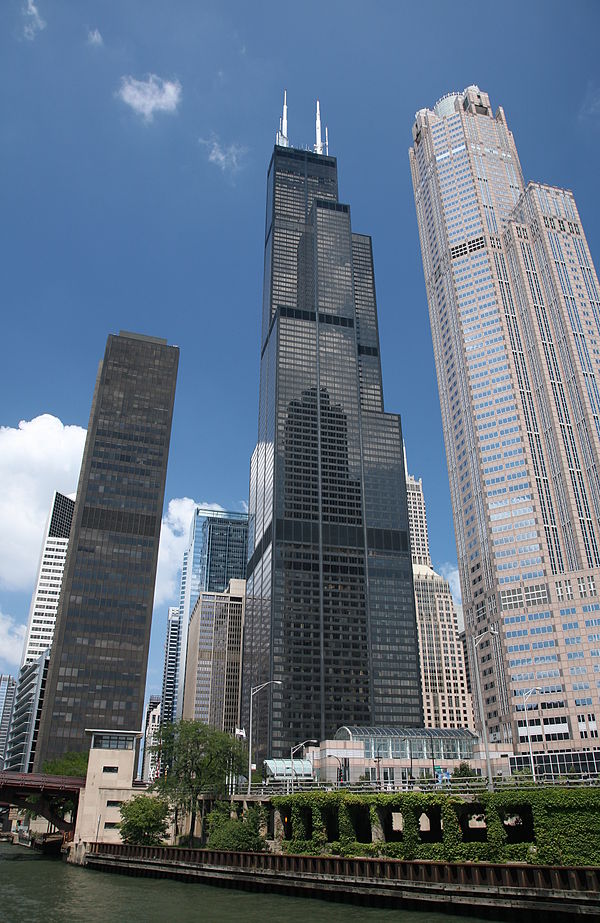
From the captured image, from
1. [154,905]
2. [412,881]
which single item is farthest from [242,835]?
[412,881]

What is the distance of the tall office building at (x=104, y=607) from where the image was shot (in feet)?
550

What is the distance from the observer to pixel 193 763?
92.4 m

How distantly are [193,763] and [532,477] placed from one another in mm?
112512

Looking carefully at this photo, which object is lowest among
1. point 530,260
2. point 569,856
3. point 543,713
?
point 569,856

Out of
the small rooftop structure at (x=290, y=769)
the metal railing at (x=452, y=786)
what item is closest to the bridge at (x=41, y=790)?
the metal railing at (x=452, y=786)

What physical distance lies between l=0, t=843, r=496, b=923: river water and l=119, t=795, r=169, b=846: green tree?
9.73 m

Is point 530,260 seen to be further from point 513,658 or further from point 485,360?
point 513,658

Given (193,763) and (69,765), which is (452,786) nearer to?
(193,763)

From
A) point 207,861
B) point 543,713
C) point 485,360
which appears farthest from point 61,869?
point 485,360

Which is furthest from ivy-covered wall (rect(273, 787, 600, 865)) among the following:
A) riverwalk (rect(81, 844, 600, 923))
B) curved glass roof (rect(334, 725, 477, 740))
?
curved glass roof (rect(334, 725, 477, 740))

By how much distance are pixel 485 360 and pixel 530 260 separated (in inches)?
1319

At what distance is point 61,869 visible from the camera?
81750mm

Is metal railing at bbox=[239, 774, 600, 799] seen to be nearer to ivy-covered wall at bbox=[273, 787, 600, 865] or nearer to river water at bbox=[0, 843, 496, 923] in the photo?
ivy-covered wall at bbox=[273, 787, 600, 865]

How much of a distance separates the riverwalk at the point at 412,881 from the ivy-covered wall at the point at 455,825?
2340mm
